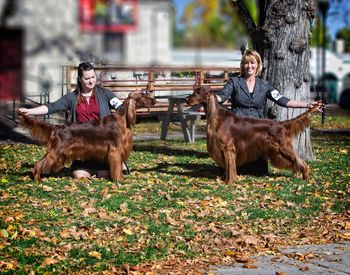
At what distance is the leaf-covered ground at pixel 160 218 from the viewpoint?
13.2 feet

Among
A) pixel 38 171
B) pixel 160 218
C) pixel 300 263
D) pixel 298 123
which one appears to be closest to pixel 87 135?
pixel 38 171

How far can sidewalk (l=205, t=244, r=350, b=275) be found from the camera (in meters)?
3.83

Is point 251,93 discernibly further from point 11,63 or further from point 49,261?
point 11,63

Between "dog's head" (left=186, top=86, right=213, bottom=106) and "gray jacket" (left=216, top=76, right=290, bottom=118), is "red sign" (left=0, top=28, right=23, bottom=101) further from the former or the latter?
"gray jacket" (left=216, top=76, right=290, bottom=118)

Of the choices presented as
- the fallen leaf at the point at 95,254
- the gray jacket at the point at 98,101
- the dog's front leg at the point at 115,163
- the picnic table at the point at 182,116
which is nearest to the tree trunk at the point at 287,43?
the picnic table at the point at 182,116

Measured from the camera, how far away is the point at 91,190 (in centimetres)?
628

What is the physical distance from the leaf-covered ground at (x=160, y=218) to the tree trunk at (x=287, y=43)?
4.66 feet

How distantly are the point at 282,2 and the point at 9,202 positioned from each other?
526 cm

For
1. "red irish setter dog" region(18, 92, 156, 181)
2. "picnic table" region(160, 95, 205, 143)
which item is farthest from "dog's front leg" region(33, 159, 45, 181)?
"picnic table" region(160, 95, 205, 143)

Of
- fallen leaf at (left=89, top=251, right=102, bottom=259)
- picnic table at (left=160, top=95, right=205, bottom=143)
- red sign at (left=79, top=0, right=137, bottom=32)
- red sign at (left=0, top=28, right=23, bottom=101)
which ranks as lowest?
fallen leaf at (left=89, top=251, right=102, bottom=259)

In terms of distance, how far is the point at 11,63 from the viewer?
825mm

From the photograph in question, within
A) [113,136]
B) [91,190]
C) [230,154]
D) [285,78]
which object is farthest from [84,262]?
[285,78]

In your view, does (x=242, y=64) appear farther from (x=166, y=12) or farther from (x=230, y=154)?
(x=166, y=12)

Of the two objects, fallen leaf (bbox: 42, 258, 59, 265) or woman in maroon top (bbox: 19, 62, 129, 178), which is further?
woman in maroon top (bbox: 19, 62, 129, 178)
